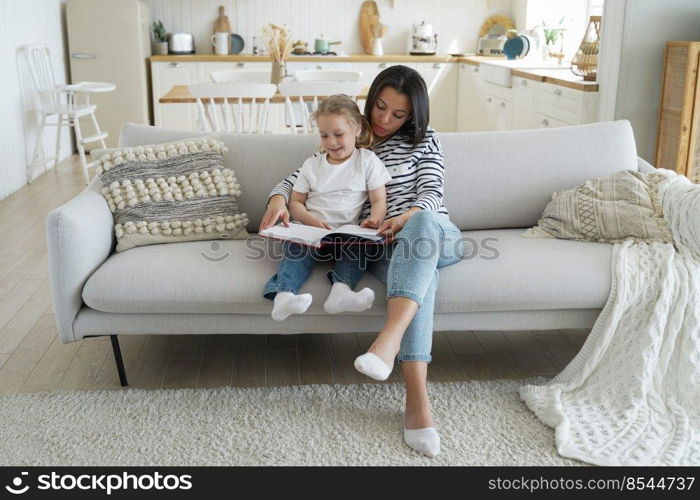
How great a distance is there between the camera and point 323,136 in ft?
7.79

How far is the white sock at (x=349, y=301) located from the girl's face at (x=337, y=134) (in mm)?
505

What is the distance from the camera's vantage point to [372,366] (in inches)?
73.7

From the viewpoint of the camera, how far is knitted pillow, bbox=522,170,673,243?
2.41 metres

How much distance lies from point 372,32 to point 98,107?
2.58m

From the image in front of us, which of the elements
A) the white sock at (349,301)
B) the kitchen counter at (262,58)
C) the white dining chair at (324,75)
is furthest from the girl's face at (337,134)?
the kitchen counter at (262,58)

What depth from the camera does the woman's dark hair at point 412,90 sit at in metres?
2.38

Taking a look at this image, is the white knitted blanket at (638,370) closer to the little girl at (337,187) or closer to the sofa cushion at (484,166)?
the sofa cushion at (484,166)

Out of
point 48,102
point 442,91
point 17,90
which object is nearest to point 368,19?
point 442,91

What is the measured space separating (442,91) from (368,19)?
987 mm

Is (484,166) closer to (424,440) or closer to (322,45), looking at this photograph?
(424,440)

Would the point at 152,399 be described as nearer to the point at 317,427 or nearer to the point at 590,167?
the point at 317,427

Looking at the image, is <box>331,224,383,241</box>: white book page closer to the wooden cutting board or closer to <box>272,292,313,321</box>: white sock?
<box>272,292,313,321</box>: white sock
